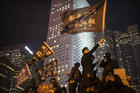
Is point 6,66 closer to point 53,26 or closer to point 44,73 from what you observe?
point 53,26

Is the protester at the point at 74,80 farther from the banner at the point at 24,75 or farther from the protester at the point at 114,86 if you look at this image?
the banner at the point at 24,75

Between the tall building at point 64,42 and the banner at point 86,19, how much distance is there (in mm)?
56476

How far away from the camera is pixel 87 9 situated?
10.1 m

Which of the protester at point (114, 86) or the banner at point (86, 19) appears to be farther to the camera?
the banner at point (86, 19)

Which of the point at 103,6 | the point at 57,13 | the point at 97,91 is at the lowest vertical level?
the point at 97,91

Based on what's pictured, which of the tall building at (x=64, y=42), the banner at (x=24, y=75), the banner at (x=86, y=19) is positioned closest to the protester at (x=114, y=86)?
the banner at (x=86, y=19)

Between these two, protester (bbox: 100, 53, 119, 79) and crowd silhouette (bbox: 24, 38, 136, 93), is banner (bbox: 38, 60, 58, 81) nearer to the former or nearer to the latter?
crowd silhouette (bbox: 24, 38, 136, 93)

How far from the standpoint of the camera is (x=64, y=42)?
262 feet

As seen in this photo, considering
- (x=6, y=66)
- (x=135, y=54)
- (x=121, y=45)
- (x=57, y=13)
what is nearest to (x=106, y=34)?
(x=121, y=45)

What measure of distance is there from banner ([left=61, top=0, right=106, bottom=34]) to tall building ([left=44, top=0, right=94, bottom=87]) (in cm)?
5648

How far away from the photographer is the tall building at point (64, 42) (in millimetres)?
71650

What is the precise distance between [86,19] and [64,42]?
70182 millimetres

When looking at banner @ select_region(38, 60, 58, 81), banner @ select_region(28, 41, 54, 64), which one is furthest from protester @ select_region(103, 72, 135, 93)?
banner @ select_region(28, 41, 54, 64)

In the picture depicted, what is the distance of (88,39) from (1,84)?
64.8 meters
